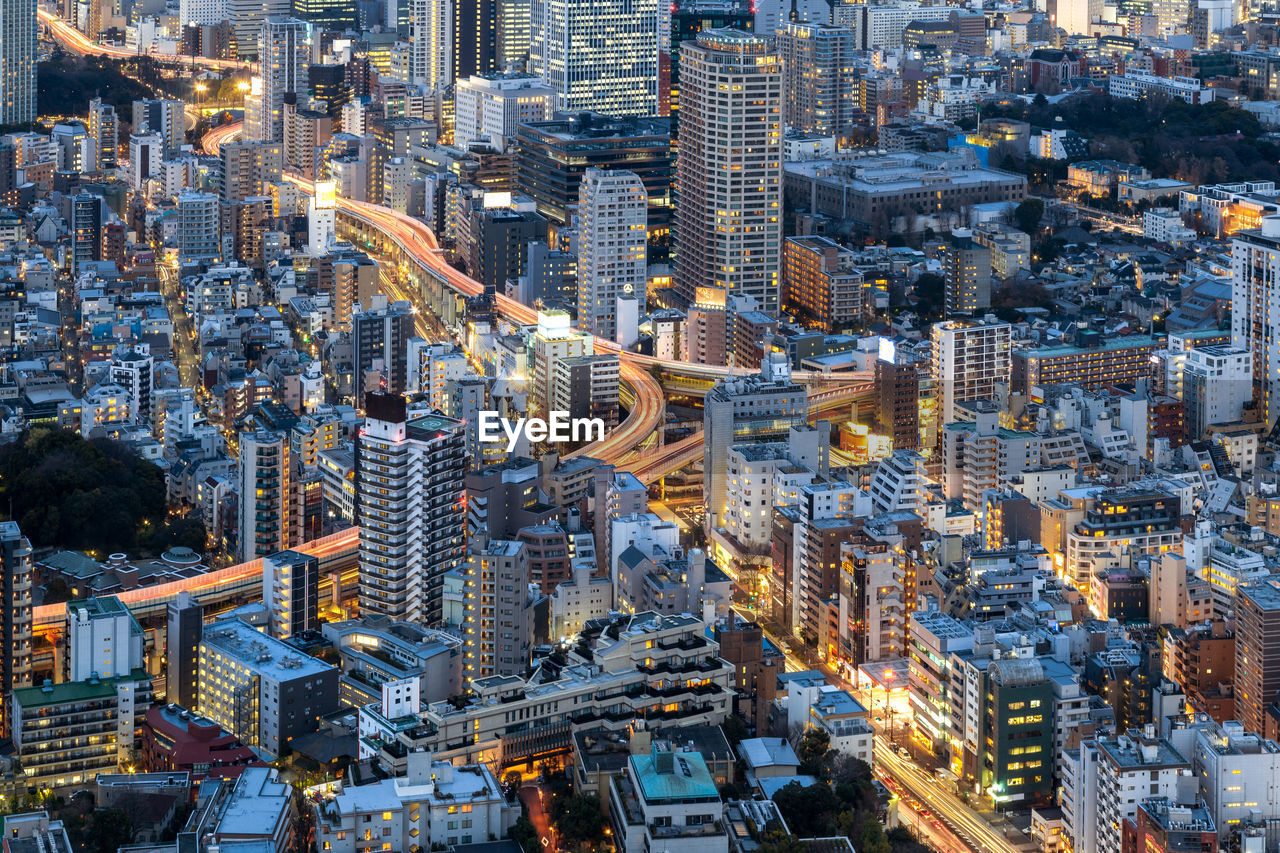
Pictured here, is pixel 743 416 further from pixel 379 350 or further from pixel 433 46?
pixel 433 46

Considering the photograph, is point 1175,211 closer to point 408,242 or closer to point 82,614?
point 408,242

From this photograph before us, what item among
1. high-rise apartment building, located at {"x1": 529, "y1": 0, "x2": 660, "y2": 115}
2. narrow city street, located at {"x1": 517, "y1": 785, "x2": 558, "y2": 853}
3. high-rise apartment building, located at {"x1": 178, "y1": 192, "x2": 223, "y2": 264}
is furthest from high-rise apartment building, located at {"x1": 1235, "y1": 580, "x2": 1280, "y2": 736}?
high-rise apartment building, located at {"x1": 529, "y1": 0, "x2": 660, "y2": 115}

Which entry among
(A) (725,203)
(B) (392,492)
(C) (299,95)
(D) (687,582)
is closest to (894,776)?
(D) (687,582)

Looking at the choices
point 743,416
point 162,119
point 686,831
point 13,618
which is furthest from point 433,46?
point 686,831

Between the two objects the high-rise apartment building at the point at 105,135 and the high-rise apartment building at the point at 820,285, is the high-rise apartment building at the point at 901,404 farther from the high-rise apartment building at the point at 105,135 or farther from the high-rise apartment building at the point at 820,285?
the high-rise apartment building at the point at 105,135

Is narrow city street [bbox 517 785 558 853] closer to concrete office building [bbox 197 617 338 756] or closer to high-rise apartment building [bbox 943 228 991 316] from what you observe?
concrete office building [bbox 197 617 338 756]

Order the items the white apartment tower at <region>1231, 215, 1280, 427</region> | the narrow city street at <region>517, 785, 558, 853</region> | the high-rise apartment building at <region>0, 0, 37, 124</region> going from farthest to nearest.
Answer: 1. the high-rise apartment building at <region>0, 0, 37, 124</region>
2. the white apartment tower at <region>1231, 215, 1280, 427</region>
3. the narrow city street at <region>517, 785, 558, 853</region>
